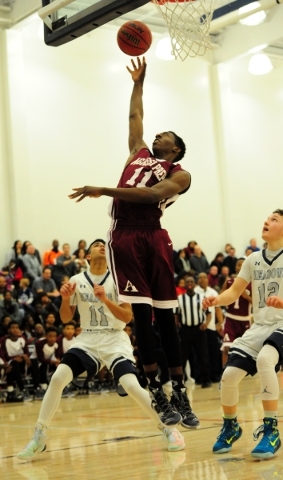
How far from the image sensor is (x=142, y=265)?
5.29 meters

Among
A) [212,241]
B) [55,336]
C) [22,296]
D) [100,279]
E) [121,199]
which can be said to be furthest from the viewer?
[212,241]

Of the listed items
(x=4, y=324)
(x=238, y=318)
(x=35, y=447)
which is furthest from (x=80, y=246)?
(x=35, y=447)

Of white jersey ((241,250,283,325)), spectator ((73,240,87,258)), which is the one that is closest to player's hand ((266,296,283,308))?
white jersey ((241,250,283,325))

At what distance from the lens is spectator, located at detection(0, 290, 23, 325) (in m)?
14.0

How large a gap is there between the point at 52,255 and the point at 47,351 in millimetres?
3999

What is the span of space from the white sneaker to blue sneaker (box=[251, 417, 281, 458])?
2.46 feet

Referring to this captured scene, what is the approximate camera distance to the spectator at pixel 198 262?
18.3m

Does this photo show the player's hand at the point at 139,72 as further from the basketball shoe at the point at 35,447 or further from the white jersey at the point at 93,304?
the basketball shoe at the point at 35,447

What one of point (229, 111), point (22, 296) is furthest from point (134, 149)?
point (229, 111)

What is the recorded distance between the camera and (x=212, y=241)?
20.6m

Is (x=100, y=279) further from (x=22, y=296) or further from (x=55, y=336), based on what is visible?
(x=22, y=296)

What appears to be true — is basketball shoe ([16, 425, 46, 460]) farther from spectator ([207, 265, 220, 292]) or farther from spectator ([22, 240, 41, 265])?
spectator ([207, 265, 220, 292])

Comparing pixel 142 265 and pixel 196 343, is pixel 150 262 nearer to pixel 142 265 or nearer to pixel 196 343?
pixel 142 265

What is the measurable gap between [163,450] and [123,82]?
14.7 m
